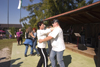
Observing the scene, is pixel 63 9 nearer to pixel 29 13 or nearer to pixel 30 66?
pixel 29 13


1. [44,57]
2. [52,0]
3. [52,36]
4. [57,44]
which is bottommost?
[44,57]

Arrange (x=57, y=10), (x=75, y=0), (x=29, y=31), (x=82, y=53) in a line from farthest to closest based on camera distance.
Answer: (x=75, y=0) < (x=57, y=10) < (x=82, y=53) < (x=29, y=31)

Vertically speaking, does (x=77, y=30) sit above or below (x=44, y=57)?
above

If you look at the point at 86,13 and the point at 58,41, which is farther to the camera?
the point at 86,13

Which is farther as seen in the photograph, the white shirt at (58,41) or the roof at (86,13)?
the roof at (86,13)

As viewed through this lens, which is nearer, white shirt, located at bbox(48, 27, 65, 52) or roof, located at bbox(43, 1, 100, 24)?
white shirt, located at bbox(48, 27, 65, 52)

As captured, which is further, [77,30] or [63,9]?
[63,9]

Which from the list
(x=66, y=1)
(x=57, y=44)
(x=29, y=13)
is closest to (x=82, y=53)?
(x=57, y=44)

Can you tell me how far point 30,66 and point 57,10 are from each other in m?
13.3

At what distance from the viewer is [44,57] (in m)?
2.83

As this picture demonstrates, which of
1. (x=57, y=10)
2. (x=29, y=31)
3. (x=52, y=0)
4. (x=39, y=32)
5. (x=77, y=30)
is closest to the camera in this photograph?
(x=39, y=32)

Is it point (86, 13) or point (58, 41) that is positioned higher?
point (86, 13)

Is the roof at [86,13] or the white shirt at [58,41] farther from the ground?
the roof at [86,13]

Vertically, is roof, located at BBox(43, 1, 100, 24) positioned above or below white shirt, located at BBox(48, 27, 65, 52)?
above
